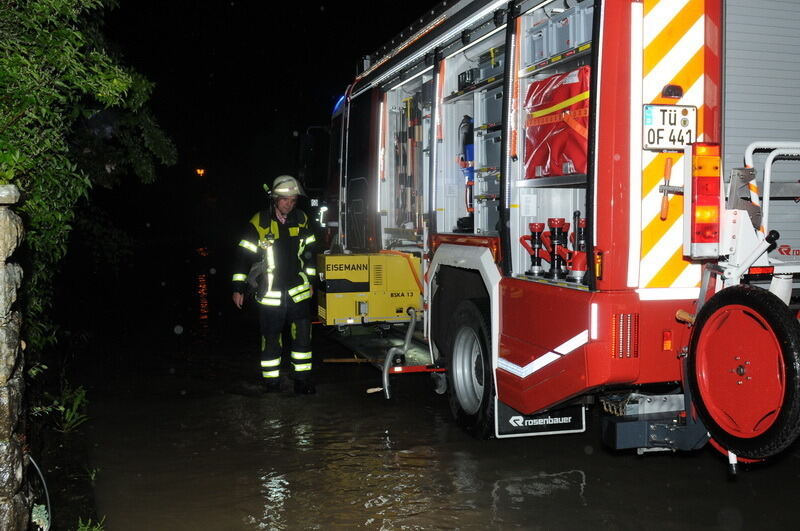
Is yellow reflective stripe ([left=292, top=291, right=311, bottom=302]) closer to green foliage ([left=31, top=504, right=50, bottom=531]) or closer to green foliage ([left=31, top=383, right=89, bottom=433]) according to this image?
green foliage ([left=31, top=383, right=89, bottom=433])

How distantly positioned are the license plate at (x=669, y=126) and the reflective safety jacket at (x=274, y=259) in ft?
13.3

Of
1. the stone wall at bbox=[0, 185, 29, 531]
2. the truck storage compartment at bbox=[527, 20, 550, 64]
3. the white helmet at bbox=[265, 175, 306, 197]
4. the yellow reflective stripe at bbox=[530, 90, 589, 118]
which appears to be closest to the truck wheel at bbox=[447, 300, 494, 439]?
the yellow reflective stripe at bbox=[530, 90, 589, 118]

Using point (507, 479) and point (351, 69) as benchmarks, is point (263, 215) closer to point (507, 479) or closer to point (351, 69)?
point (507, 479)

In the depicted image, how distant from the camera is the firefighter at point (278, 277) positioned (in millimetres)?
7695

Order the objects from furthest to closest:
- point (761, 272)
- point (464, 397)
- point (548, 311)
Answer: point (464, 397) < point (548, 311) < point (761, 272)

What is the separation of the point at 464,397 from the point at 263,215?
263 cm

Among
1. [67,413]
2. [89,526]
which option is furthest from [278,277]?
[89,526]

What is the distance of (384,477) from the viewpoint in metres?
5.29

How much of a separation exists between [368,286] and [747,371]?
4.47 meters

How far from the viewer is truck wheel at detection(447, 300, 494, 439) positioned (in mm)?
5660

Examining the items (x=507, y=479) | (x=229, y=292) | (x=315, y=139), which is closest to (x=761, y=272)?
(x=507, y=479)

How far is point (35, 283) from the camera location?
5246 mm

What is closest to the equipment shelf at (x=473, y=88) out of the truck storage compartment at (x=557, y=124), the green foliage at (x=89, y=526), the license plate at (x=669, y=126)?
the truck storage compartment at (x=557, y=124)

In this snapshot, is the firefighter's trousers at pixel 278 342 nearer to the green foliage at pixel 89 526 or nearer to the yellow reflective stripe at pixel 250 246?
the yellow reflective stripe at pixel 250 246
